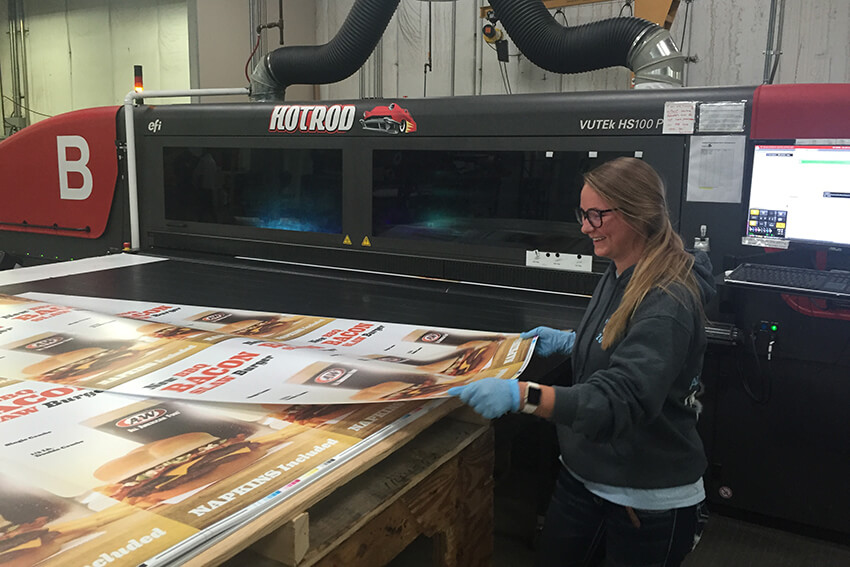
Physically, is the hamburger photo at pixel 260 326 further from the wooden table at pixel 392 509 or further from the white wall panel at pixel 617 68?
the white wall panel at pixel 617 68

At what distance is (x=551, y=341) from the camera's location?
159 centimetres

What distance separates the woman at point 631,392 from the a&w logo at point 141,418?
514 mm

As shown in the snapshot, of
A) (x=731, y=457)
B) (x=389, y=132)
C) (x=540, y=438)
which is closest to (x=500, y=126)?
(x=389, y=132)

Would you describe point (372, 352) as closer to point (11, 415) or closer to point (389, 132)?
point (11, 415)

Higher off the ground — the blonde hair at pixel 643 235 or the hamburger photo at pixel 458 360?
the blonde hair at pixel 643 235

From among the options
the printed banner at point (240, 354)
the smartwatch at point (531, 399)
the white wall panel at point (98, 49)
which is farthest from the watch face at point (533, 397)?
the white wall panel at point (98, 49)

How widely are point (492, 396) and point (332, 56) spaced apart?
7.33 ft

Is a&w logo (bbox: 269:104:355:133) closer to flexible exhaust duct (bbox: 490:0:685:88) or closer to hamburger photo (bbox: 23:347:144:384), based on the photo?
flexible exhaust duct (bbox: 490:0:685:88)

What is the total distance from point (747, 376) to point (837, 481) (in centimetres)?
39

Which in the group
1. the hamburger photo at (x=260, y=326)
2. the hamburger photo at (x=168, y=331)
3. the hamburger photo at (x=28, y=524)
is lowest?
the hamburger photo at (x=28, y=524)

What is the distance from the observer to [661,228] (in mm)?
1273

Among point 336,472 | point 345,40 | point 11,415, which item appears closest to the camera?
point 336,472

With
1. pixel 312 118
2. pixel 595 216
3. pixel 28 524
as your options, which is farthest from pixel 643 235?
pixel 312 118

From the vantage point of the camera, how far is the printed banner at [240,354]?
126 cm
